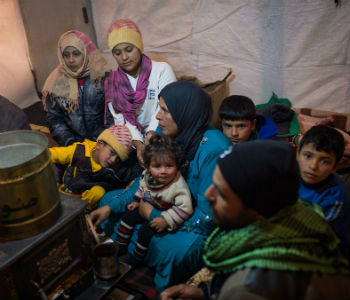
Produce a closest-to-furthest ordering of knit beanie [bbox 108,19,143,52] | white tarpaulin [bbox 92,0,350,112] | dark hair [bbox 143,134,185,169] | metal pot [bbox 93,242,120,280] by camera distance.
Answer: metal pot [bbox 93,242,120,280]
dark hair [bbox 143,134,185,169]
knit beanie [bbox 108,19,143,52]
white tarpaulin [bbox 92,0,350,112]

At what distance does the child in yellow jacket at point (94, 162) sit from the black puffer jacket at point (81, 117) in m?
0.58

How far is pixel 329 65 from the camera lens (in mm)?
3619

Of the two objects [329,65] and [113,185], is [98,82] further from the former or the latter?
[329,65]

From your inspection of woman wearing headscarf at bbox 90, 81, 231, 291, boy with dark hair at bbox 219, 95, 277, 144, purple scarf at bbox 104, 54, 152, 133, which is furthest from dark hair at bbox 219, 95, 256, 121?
purple scarf at bbox 104, 54, 152, 133

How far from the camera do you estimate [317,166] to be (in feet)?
6.98

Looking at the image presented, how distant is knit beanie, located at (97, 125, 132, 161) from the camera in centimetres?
277

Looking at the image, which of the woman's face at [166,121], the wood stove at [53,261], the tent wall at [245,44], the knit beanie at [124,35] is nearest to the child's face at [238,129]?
the woman's face at [166,121]

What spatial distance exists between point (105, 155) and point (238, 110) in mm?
1182

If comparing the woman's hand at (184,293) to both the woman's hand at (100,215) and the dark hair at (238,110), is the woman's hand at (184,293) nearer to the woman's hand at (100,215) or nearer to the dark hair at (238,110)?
the woman's hand at (100,215)

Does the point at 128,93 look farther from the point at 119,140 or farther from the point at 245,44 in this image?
the point at 245,44

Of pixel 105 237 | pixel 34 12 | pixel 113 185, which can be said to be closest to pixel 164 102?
pixel 113 185

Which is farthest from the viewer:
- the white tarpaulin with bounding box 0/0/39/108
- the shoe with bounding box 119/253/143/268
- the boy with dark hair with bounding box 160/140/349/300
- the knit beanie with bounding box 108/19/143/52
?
the white tarpaulin with bounding box 0/0/39/108

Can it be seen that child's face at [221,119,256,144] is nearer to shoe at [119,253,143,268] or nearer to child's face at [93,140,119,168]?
child's face at [93,140,119,168]

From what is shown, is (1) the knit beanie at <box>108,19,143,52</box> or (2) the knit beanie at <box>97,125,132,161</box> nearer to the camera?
(2) the knit beanie at <box>97,125,132,161</box>
